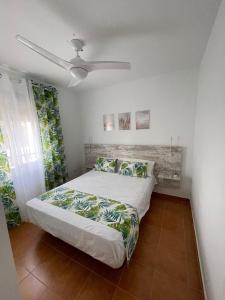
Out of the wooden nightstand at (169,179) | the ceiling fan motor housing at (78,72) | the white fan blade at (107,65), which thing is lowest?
the wooden nightstand at (169,179)

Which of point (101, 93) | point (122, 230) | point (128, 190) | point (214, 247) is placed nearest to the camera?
point (214, 247)

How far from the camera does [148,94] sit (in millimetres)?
2635

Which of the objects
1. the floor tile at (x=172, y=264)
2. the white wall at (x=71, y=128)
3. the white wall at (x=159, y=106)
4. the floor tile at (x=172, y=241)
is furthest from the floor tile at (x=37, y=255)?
the white wall at (x=159, y=106)

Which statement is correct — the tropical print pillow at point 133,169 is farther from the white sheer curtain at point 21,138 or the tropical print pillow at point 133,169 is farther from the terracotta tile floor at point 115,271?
the white sheer curtain at point 21,138

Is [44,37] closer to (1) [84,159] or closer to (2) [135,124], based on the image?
(2) [135,124]

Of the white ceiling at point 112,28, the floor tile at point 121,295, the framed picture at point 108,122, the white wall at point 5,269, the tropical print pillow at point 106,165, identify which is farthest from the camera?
the framed picture at point 108,122

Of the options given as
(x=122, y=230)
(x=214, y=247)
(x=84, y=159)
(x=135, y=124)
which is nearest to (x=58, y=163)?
(x=84, y=159)

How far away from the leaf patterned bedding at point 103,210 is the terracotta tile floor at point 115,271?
27 cm

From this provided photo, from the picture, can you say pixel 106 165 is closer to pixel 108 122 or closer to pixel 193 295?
pixel 108 122

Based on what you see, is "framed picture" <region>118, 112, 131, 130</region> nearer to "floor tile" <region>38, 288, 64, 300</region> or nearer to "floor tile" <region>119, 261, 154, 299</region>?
"floor tile" <region>119, 261, 154, 299</region>

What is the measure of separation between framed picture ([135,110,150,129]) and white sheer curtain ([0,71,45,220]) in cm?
199

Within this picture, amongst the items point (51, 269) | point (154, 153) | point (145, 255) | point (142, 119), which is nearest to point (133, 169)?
point (154, 153)

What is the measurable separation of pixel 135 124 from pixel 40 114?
75.3 inches

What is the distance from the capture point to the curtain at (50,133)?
250 centimetres
